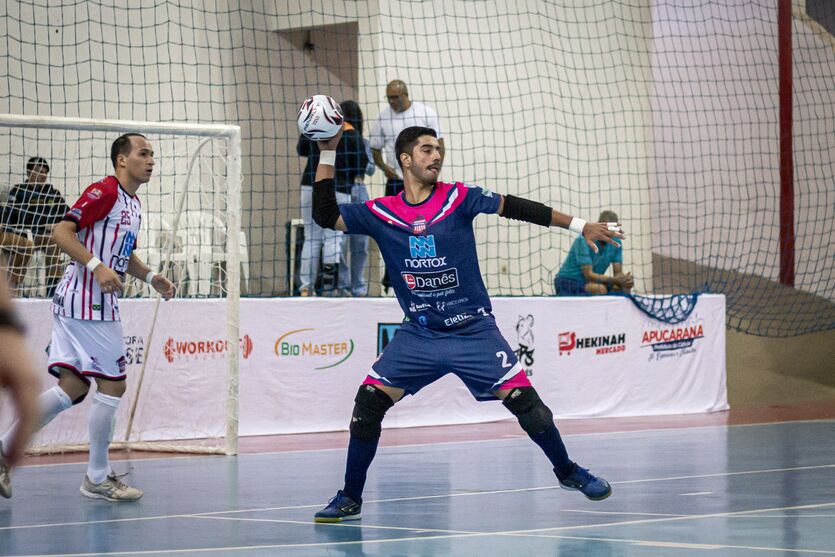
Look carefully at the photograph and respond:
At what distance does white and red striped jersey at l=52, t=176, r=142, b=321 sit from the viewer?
7.03m

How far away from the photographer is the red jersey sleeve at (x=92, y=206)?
7.02m

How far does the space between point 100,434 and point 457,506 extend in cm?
202

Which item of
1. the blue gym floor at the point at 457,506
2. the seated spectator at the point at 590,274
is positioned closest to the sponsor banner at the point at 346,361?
the seated spectator at the point at 590,274

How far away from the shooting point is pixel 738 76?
1741 cm

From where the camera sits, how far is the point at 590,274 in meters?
13.6

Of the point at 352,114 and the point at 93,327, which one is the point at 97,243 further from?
the point at 352,114

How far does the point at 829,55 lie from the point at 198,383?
10.7m

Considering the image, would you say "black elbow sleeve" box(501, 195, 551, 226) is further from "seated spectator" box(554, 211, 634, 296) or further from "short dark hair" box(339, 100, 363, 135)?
"seated spectator" box(554, 211, 634, 296)

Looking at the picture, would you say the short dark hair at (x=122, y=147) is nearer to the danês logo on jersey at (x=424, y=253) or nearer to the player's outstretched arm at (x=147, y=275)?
the player's outstretched arm at (x=147, y=275)

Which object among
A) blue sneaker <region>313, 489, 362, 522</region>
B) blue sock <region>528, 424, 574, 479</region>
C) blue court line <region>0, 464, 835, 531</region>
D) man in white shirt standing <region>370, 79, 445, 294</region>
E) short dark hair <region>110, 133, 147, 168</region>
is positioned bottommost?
blue court line <region>0, 464, 835, 531</region>

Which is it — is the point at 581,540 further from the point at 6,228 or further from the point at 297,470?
the point at 6,228

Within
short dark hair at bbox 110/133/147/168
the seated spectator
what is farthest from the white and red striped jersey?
the seated spectator

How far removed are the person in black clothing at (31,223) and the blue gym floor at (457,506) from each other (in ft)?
7.27

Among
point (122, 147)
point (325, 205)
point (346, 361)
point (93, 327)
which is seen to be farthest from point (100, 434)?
point (346, 361)
